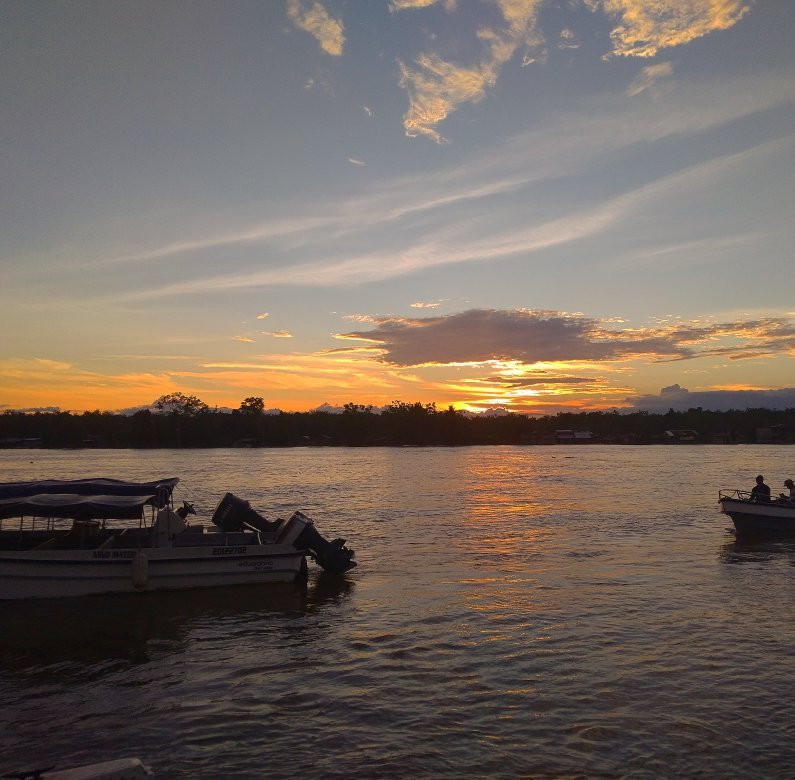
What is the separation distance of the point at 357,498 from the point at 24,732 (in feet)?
136

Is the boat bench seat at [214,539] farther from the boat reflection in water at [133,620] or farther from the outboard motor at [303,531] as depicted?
the boat reflection in water at [133,620]

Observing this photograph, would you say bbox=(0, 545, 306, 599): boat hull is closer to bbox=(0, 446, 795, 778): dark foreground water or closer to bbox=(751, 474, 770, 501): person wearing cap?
bbox=(0, 446, 795, 778): dark foreground water

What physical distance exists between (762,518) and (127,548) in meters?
25.4

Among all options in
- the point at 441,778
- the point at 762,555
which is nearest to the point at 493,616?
the point at 441,778

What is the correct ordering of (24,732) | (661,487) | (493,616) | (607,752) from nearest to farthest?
(607,752) → (24,732) → (493,616) → (661,487)

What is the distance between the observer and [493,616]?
17.3m

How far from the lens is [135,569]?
62.9 ft

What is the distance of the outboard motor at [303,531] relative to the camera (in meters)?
21.8

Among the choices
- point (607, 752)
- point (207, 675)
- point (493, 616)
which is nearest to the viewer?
point (607, 752)

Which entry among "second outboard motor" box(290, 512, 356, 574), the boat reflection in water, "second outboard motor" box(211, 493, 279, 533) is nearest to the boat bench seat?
"second outboard motor" box(211, 493, 279, 533)

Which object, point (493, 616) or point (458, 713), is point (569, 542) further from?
point (458, 713)

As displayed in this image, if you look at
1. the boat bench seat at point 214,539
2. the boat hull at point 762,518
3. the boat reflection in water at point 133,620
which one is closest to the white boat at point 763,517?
the boat hull at point 762,518

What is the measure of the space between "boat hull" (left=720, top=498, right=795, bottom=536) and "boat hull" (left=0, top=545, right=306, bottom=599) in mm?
19862

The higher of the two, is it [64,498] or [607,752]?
[64,498]
